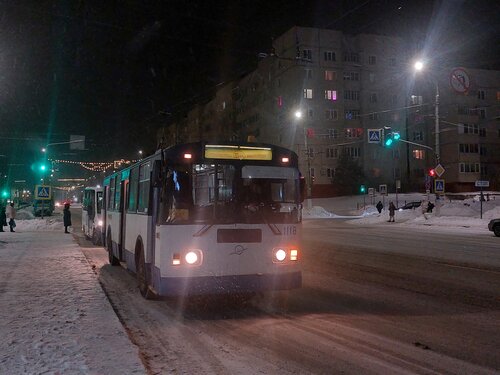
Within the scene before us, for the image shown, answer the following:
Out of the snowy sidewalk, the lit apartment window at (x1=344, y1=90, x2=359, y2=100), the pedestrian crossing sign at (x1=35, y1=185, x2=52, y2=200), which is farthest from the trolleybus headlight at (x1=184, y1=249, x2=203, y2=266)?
the lit apartment window at (x1=344, y1=90, x2=359, y2=100)

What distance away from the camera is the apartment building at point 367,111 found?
69.7m

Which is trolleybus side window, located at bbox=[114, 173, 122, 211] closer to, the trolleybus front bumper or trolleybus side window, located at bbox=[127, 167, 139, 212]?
trolleybus side window, located at bbox=[127, 167, 139, 212]

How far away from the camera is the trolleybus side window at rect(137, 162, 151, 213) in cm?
915

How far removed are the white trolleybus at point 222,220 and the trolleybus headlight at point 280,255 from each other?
2 centimetres

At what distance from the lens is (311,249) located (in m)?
18.5

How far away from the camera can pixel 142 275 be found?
940 centimetres

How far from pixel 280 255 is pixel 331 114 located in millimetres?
65065

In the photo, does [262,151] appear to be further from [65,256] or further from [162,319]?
[65,256]

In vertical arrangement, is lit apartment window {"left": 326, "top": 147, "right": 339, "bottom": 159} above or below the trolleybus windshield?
above

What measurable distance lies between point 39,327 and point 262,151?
4.33 metres

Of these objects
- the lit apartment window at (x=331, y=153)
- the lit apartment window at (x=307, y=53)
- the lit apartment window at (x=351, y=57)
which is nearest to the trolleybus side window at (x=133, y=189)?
the lit apartment window at (x=307, y=53)

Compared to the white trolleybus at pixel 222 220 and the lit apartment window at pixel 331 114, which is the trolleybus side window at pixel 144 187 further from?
the lit apartment window at pixel 331 114

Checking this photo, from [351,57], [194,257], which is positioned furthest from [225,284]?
[351,57]

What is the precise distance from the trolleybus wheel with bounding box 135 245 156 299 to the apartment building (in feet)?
197
